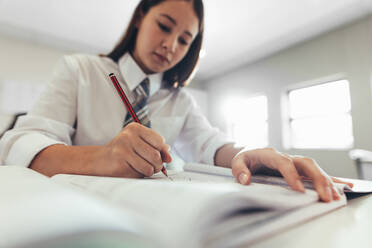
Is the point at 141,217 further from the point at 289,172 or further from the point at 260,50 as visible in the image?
the point at 260,50

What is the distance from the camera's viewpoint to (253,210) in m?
0.13

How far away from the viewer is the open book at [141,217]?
0.23 feet

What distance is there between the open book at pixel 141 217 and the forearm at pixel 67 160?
108 mm

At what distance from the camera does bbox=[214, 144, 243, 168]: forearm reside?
446mm

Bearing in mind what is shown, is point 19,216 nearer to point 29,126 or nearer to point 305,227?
point 305,227

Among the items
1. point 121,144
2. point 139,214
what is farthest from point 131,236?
point 121,144

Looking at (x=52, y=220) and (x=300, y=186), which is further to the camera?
(x=300, y=186)

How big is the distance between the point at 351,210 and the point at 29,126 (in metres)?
0.50

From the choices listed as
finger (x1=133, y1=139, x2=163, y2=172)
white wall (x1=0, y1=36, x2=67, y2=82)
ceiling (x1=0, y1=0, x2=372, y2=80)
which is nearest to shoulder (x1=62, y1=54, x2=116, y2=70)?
finger (x1=133, y1=139, x2=163, y2=172)

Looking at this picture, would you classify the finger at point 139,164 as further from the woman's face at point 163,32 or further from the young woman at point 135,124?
the woman's face at point 163,32

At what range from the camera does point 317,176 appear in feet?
0.68

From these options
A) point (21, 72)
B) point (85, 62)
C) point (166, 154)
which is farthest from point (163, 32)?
point (21, 72)

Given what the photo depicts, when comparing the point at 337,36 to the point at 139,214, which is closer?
the point at 139,214

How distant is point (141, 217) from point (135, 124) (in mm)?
170
